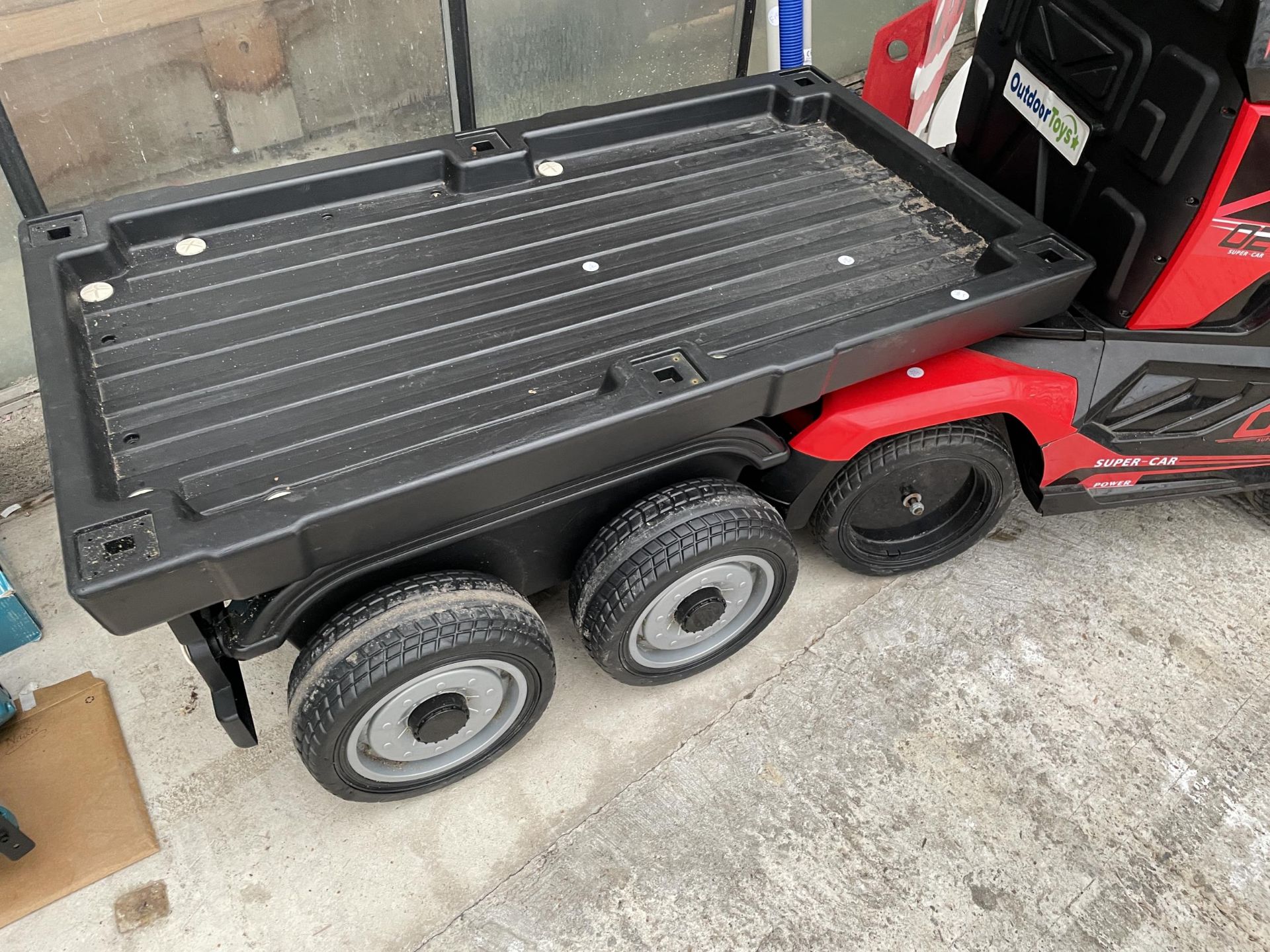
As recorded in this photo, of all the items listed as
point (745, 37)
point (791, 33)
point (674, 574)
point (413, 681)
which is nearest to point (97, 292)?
point (413, 681)

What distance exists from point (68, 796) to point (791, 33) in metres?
2.50

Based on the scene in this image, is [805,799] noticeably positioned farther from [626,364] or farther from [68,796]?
[68,796]

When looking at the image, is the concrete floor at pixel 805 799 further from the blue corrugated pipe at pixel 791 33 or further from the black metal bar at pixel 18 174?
the blue corrugated pipe at pixel 791 33

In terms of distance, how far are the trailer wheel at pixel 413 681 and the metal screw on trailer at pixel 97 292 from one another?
28.7 inches

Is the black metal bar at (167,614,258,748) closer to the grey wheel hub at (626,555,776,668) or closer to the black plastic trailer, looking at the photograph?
the black plastic trailer

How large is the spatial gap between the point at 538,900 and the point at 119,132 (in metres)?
2.01

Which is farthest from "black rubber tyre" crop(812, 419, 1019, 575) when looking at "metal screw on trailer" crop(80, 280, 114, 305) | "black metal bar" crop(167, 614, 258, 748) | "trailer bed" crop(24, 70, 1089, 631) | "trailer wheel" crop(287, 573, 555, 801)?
"metal screw on trailer" crop(80, 280, 114, 305)

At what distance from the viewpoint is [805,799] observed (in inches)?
68.1

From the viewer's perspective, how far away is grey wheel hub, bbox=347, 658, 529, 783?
1453 mm

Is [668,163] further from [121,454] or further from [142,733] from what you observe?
[142,733]

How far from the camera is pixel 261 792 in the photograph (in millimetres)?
1717

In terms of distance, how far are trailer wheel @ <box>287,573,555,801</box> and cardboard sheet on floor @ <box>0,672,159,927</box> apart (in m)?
0.48

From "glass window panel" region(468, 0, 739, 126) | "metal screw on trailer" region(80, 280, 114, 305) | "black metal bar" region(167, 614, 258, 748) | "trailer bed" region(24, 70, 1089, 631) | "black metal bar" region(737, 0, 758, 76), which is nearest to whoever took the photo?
"trailer bed" region(24, 70, 1089, 631)

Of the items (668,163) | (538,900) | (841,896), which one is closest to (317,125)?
(668,163)
